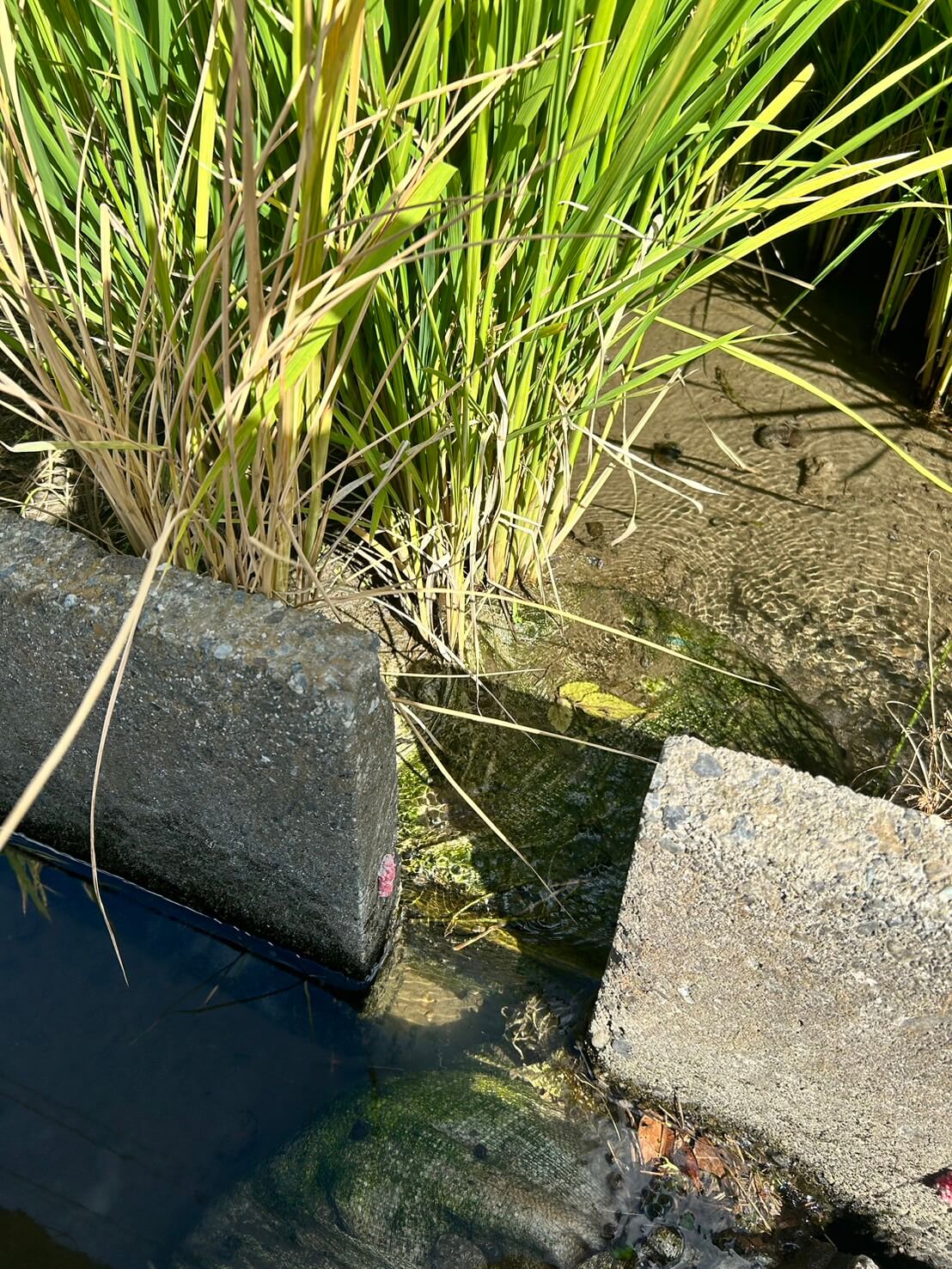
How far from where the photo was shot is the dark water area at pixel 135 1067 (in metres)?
1.11

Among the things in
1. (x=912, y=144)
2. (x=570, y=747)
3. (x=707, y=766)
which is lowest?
(x=570, y=747)

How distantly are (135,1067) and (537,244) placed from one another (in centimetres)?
114

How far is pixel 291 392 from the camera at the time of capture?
97 cm

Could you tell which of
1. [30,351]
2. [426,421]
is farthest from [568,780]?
[30,351]

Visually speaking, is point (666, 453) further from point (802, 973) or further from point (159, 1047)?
point (159, 1047)

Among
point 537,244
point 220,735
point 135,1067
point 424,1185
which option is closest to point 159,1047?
point 135,1067

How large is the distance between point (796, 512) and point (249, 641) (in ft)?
3.82

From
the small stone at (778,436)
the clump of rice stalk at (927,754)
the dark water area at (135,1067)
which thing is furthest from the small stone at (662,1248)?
the small stone at (778,436)

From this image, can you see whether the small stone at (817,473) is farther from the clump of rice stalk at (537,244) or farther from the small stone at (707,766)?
the small stone at (707,766)

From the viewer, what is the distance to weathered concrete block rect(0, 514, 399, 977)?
982mm

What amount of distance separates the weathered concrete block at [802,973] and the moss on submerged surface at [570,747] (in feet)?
0.78

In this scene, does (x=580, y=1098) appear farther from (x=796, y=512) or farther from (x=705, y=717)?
(x=796, y=512)

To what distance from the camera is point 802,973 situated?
0.92 metres

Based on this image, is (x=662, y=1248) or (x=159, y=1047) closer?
(x=662, y=1248)
